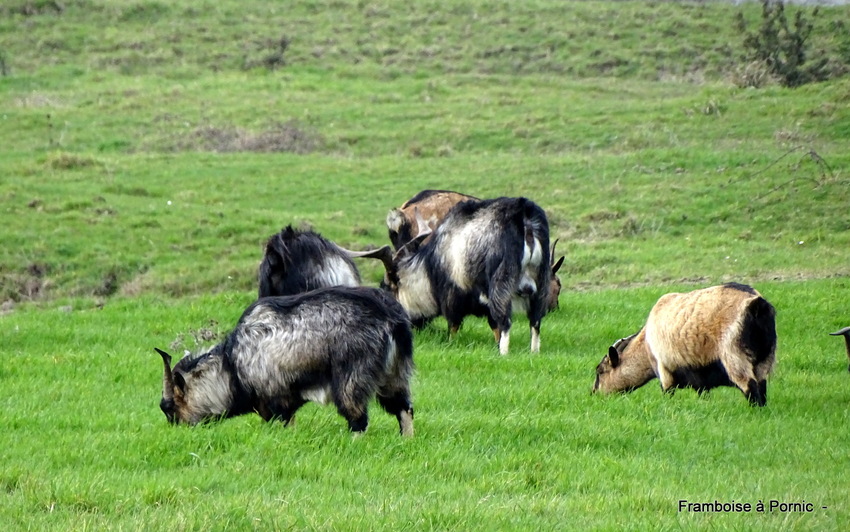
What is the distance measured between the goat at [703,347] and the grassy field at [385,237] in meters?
0.21

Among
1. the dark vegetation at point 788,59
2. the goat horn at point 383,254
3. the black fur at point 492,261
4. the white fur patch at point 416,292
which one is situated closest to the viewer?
the black fur at point 492,261

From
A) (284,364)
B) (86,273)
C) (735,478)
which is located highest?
(284,364)

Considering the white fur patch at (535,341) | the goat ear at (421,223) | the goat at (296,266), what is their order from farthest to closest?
the goat ear at (421,223) → the white fur patch at (535,341) → the goat at (296,266)

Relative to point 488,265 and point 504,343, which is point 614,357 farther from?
point 488,265

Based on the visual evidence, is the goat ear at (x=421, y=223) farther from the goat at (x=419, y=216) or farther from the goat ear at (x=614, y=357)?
the goat ear at (x=614, y=357)

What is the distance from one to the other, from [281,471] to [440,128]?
20.0 metres

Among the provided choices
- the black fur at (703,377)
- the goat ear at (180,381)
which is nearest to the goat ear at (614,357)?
the black fur at (703,377)

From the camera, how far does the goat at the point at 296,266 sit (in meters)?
11.0

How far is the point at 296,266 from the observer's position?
36.1 ft

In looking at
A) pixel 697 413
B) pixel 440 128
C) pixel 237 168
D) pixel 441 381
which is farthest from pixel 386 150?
pixel 697 413

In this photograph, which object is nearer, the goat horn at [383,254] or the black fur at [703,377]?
the black fur at [703,377]

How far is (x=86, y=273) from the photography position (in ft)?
55.6

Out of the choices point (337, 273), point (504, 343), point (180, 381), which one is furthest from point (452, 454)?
point (337, 273)

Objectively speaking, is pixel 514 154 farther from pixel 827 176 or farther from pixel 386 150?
pixel 827 176
